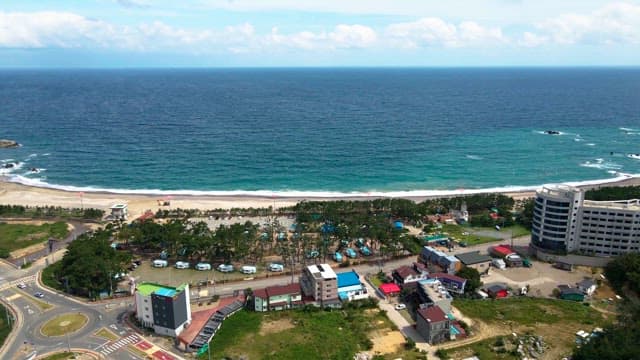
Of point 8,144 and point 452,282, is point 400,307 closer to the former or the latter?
point 452,282

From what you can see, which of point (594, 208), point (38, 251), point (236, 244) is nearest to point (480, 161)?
point (594, 208)

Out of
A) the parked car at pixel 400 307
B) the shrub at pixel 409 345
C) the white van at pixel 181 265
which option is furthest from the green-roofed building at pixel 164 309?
the parked car at pixel 400 307

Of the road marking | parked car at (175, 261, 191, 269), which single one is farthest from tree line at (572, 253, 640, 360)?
the road marking

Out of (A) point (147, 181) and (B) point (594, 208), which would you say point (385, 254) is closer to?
(B) point (594, 208)

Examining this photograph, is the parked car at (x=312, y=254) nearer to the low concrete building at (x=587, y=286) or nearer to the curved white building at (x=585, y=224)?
the curved white building at (x=585, y=224)

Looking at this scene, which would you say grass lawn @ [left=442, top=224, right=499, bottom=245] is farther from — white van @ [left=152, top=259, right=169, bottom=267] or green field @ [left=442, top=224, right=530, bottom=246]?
→ white van @ [left=152, top=259, right=169, bottom=267]
